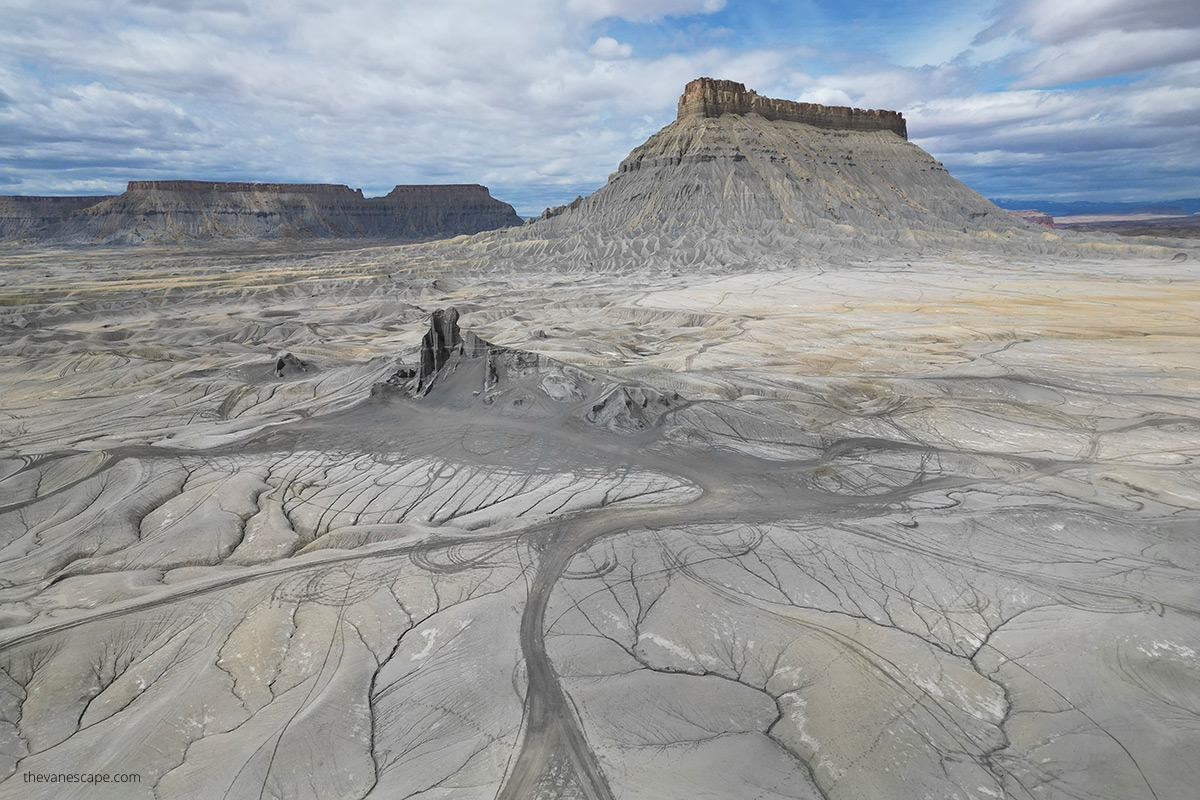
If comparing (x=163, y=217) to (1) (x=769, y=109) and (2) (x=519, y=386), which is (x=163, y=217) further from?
(2) (x=519, y=386)

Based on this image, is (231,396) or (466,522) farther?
(231,396)

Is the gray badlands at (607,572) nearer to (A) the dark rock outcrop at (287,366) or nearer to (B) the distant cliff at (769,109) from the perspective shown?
(A) the dark rock outcrop at (287,366)

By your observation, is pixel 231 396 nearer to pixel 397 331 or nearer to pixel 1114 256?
pixel 397 331

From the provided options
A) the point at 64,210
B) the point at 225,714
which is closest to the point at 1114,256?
the point at 225,714

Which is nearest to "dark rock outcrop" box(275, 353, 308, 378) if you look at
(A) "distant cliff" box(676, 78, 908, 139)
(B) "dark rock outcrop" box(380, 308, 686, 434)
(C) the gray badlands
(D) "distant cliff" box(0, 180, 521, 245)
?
(C) the gray badlands

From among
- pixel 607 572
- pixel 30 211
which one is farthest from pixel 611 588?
pixel 30 211

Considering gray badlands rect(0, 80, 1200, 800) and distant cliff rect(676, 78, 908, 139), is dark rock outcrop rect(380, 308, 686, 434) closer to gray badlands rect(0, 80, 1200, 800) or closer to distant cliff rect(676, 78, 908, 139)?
gray badlands rect(0, 80, 1200, 800)
